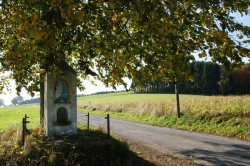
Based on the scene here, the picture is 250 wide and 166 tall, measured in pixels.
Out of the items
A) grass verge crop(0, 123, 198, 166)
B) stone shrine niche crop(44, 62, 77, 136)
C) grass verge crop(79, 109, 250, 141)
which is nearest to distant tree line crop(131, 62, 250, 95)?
grass verge crop(79, 109, 250, 141)

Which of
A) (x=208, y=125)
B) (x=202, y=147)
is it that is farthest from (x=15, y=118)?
(x=202, y=147)

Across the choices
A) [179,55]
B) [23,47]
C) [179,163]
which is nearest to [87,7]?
[23,47]

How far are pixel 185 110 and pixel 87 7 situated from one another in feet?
65.3

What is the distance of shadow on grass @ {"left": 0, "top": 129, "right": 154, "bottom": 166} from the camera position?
33.0ft

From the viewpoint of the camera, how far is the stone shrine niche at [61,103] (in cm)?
1222

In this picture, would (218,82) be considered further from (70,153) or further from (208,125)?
(70,153)

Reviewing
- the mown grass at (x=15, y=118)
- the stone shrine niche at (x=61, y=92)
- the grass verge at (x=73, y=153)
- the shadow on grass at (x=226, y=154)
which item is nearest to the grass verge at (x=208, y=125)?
the shadow on grass at (x=226, y=154)

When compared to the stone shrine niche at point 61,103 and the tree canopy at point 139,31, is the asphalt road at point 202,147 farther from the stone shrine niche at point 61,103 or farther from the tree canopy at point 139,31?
the tree canopy at point 139,31

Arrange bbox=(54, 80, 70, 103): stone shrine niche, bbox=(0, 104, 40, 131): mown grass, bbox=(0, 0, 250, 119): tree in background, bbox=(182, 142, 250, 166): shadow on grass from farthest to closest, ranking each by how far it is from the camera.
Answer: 1. bbox=(0, 104, 40, 131): mown grass
2. bbox=(54, 80, 70, 103): stone shrine niche
3. bbox=(182, 142, 250, 166): shadow on grass
4. bbox=(0, 0, 250, 119): tree in background

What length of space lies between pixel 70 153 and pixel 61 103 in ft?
9.16

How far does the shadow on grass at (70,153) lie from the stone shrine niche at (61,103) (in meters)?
0.72

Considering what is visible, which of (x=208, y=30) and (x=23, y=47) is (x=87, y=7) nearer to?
(x=23, y=47)

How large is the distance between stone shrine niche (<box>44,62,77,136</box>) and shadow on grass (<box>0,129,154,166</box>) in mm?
723

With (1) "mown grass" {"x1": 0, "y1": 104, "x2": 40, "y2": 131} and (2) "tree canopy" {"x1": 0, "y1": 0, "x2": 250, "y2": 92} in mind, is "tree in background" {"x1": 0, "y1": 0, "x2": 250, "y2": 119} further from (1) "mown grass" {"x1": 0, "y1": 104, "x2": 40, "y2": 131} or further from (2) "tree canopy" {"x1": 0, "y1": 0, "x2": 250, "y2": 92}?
(1) "mown grass" {"x1": 0, "y1": 104, "x2": 40, "y2": 131}
